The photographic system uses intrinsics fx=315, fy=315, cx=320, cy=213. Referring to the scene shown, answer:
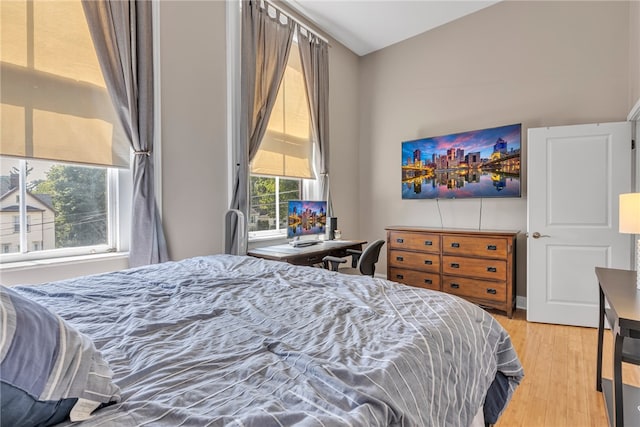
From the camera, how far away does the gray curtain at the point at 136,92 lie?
7.19 feet

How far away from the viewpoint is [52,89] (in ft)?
6.53

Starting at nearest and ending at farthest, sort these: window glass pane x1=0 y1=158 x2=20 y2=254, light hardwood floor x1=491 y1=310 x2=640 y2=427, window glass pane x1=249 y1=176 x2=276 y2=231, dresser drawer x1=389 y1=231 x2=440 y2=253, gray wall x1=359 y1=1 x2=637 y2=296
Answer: light hardwood floor x1=491 y1=310 x2=640 y2=427
window glass pane x1=0 y1=158 x2=20 y2=254
gray wall x1=359 y1=1 x2=637 y2=296
window glass pane x1=249 y1=176 x2=276 y2=231
dresser drawer x1=389 y1=231 x2=440 y2=253

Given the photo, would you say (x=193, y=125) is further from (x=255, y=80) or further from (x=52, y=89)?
(x=52, y=89)

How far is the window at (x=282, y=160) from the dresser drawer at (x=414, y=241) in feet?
4.33

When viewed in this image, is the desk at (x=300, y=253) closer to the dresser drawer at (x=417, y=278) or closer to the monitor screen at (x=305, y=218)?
the monitor screen at (x=305, y=218)

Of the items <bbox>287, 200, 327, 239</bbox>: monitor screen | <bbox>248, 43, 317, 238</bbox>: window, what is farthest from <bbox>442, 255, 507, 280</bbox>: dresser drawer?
<bbox>248, 43, 317, 238</bbox>: window

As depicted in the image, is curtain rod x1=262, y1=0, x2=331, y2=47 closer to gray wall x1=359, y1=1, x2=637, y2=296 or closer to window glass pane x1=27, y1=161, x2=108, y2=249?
gray wall x1=359, y1=1, x2=637, y2=296

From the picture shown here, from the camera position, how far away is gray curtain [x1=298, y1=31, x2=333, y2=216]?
383 cm

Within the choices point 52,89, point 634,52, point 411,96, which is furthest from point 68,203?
point 634,52

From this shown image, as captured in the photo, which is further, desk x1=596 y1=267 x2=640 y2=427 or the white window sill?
the white window sill

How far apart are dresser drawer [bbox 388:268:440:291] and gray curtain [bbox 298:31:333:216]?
1147 mm

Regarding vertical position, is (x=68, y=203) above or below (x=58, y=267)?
above

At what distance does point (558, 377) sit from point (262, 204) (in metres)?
2.97

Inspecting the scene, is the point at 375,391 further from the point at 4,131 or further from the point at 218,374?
the point at 4,131
